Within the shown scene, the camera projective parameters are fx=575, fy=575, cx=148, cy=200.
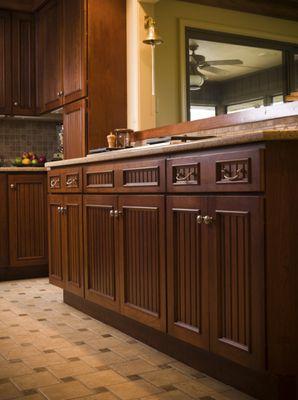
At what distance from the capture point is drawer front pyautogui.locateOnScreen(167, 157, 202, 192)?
2059 mm

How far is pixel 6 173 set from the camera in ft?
14.4

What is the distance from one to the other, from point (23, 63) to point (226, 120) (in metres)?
2.38

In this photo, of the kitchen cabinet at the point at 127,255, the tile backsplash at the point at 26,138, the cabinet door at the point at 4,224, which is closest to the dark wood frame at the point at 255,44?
the kitchen cabinet at the point at 127,255

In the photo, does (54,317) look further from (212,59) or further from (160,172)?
(212,59)

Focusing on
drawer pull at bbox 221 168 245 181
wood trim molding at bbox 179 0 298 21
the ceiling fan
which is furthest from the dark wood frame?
drawer pull at bbox 221 168 245 181

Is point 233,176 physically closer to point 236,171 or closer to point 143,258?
point 236,171

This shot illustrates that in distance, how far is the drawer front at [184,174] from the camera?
2059 mm

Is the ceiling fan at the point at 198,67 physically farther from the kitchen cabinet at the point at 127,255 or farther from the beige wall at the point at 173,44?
the kitchen cabinet at the point at 127,255

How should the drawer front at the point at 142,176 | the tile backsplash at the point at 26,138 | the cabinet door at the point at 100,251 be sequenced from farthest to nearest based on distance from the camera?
the tile backsplash at the point at 26,138, the cabinet door at the point at 100,251, the drawer front at the point at 142,176

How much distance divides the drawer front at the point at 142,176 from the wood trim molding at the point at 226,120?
66 cm

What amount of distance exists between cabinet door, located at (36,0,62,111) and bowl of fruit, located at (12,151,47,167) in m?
0.41

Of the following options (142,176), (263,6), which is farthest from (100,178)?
(263,6)

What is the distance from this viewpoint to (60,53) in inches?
171

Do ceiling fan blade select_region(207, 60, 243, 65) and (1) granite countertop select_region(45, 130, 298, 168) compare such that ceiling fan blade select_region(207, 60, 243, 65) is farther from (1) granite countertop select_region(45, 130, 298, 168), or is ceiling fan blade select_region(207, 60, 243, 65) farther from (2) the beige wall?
(1) granite countertop select_region(45, 130, 298, 168)
